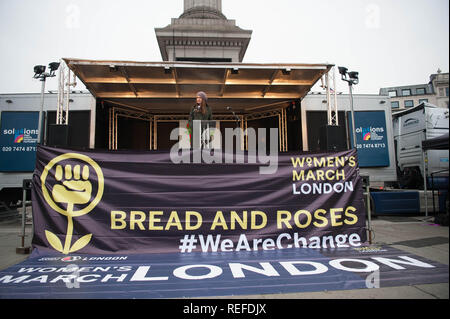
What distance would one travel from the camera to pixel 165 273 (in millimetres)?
2756

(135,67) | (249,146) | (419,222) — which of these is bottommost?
(419,222)

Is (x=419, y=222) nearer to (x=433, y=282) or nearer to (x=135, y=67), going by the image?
(x=433, y=282)

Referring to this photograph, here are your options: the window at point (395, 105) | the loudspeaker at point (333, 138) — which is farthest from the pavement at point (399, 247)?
the window at point (395, 105)

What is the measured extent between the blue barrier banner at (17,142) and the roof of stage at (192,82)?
7.73 ft

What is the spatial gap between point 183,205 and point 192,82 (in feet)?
15.5

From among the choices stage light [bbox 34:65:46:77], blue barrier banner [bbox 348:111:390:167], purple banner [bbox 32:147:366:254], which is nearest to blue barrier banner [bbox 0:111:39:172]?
stage light [bbox 34:65:46:77]

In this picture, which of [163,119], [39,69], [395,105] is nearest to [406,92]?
[395,105]

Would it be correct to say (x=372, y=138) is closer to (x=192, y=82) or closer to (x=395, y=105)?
(x=192, y=82)

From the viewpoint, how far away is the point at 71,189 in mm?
3641

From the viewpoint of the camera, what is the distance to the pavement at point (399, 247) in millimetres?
2195

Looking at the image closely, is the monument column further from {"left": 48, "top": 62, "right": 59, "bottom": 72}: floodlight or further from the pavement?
the pavement

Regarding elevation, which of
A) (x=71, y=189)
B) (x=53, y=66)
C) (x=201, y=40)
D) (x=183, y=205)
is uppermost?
(x=201, y=40)
